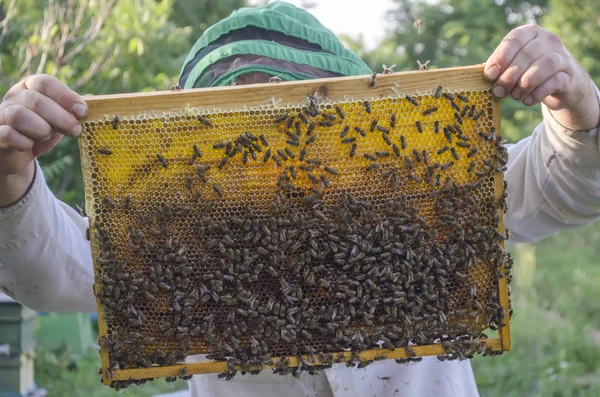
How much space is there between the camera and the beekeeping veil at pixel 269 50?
3.47m

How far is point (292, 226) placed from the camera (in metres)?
3.02

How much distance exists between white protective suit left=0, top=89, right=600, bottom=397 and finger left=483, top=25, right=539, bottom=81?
1.91 ft

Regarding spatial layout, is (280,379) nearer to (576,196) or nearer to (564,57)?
(576,196)

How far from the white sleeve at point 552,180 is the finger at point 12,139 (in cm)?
272

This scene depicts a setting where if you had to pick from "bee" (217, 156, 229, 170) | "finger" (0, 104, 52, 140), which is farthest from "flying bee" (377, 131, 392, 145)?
"finger" (0, 104, 52, 140)

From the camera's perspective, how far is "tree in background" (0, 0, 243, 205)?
9.28m

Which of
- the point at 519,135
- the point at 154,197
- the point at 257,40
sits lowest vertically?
the point at 154,197

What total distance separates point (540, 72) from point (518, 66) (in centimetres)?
10

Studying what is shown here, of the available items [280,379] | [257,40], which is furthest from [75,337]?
[257,40]

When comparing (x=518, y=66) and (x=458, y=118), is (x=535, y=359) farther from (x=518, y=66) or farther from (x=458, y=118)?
(x=518, y=66)

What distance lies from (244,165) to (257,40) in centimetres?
96

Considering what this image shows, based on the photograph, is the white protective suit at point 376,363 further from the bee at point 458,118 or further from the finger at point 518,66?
the bee at point 458,118

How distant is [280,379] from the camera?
368 cm

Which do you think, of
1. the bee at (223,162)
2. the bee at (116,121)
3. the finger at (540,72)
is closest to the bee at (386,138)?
the finger at (540,72)
